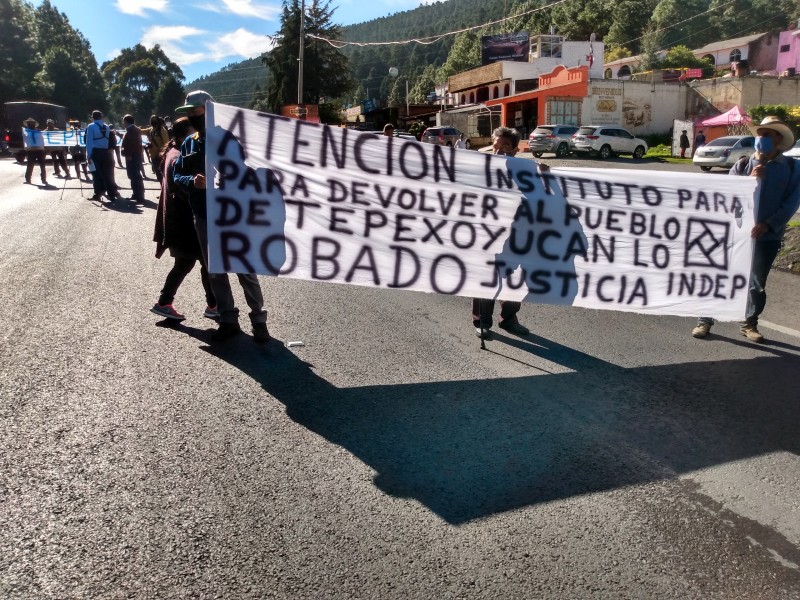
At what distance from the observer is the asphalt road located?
2770mm

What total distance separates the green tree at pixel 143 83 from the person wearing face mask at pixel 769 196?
13563cm

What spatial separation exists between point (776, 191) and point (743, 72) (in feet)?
195

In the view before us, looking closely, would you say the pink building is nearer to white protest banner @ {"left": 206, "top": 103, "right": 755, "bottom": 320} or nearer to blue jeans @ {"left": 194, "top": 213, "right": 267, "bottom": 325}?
white protest banner @ {"left": 206, "top": 103, "right": 755, "bottom": 320}

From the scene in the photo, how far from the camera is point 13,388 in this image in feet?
15.0

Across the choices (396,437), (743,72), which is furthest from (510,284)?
(743,72)

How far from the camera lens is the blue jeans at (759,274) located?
595cm

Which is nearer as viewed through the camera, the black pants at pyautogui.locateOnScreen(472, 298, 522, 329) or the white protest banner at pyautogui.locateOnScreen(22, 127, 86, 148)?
the black pants at pyautogui.locateOnScreen(472, 298, 522, 329)

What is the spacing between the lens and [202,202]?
17.7 feet

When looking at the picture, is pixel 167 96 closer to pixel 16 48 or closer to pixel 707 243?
pixel 16 48

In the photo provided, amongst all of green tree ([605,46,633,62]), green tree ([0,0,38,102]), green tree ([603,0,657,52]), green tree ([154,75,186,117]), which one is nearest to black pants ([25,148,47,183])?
green tree ([0,0,38,102])

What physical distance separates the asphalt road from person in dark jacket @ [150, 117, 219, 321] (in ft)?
0.98

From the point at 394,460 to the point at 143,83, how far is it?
15214 cm

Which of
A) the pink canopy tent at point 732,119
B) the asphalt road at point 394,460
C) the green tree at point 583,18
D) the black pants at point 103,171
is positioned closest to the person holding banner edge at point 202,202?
the asphalt road at point 394,460

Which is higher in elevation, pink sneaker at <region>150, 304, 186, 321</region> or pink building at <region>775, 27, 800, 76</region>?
pink building at <region>775, 27, 800, 76</region>
